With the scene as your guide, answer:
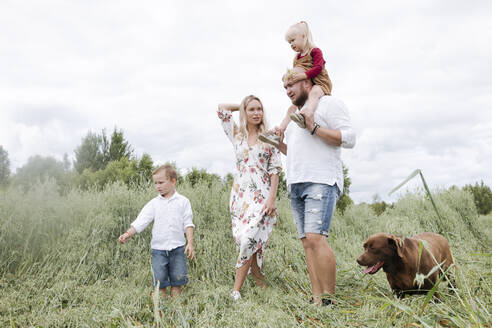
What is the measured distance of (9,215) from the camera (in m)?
4.02

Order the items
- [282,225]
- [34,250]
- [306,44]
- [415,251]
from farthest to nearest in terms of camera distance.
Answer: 1. [282,225]
2. [34,250]
3. [306,44]
4. [415,251]

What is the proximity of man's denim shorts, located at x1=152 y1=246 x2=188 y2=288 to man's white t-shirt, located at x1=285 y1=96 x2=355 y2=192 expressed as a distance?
4.22 ft

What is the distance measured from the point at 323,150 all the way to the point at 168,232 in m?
1.57

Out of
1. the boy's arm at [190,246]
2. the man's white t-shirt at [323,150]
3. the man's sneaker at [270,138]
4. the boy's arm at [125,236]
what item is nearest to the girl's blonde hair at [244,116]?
the man's sneaker at [270,138]

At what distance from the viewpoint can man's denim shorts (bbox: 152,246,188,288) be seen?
10.5 ft

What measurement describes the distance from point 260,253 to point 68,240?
86.8 inches

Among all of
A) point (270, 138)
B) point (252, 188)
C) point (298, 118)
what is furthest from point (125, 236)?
point (298, 118)

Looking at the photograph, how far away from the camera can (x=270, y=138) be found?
292cm

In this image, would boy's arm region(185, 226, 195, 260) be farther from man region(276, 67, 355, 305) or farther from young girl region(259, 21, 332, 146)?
young girl region(259, 21, 332, 146)

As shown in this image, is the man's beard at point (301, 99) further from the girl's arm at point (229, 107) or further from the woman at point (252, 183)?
the girl's arm at point (229, 107)

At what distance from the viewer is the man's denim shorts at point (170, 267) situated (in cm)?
320

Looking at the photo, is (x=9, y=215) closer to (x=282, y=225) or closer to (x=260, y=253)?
(x=260, y=253)

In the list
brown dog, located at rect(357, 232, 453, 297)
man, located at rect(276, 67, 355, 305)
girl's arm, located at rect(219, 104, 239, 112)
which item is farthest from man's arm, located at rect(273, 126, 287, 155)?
brown dog, located at rect(357, 232, 453, 297)

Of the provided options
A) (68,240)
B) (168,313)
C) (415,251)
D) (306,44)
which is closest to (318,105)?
(306,44)
